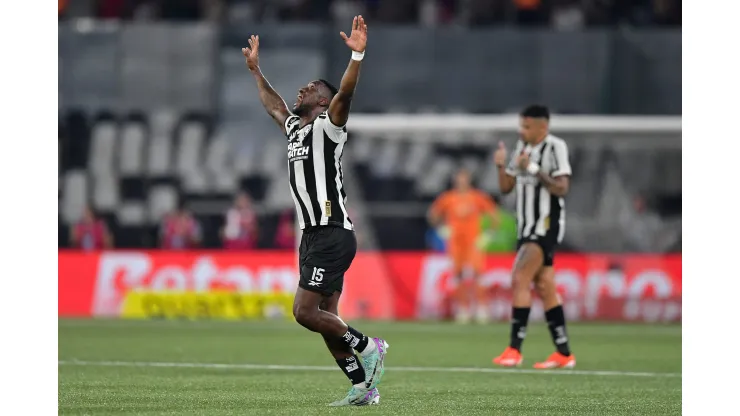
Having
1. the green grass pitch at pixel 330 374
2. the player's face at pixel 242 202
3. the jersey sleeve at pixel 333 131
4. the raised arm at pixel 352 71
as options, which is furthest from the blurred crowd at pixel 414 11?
the raised arm at pixel 352 71

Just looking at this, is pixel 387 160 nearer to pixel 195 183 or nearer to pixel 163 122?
pixel 195 183

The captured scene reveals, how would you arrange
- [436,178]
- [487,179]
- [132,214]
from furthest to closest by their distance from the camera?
[132,214] < [436,178] < [487,179]

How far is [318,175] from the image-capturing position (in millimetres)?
8016

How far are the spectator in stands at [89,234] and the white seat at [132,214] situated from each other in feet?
4.85

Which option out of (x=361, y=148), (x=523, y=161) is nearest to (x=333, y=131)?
(x=523, y=161)

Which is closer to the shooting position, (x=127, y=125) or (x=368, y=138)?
(x=368, y=138)

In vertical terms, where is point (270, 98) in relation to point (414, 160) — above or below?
above

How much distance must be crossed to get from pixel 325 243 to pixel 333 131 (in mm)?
682

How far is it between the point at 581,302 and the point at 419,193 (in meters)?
3.86

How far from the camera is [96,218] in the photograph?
80.4 feet
